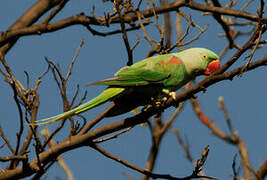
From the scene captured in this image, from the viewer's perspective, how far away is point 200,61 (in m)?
4.59

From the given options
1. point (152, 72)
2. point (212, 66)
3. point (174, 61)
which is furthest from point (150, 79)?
point (212, 66)

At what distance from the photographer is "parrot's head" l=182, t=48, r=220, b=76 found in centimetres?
459

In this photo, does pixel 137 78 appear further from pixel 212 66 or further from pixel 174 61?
pixel 212 66

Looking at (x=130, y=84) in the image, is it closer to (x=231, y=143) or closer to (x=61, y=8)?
(x=61, y=8)

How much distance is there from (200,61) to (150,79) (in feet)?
2.39

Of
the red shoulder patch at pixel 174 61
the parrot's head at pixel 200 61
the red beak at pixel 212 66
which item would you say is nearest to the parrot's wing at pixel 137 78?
the red shoulder patch at pixel 174 61

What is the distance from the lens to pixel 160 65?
4.42 meters

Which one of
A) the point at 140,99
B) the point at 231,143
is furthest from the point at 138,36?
the point at 231,143

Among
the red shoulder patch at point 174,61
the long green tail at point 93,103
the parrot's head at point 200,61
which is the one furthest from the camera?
the parrot's head at point 200,61

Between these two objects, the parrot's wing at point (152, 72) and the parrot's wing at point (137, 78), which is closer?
the parrot's wing at point (137, 78)

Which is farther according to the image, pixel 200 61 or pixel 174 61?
pixel 200 61

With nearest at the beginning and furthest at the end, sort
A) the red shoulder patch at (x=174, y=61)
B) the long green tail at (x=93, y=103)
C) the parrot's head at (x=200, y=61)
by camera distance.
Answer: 1. the long green tail at (x=93, y=103)
2. the red shoulder patch at (x=174, y=61)
3. the parrot's head at (x=200, y=61)

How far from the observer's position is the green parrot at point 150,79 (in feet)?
13.3

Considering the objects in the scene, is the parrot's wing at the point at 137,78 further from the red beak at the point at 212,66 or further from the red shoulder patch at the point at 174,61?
the red beak at the point at 212,66
